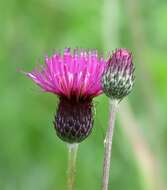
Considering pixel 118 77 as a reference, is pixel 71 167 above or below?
below

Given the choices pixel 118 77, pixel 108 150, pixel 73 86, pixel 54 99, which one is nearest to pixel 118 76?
pixel 118 77

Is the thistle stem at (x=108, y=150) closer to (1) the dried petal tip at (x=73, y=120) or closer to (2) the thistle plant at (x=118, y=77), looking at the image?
(2) the thistle plant at (x=118, y=77)

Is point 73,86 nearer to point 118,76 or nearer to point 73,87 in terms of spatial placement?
point 73,87

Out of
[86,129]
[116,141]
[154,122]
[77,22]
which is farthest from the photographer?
[77,22]

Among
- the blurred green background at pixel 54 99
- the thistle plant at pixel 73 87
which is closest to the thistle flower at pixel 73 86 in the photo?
the thistle plant at pixel 73 87

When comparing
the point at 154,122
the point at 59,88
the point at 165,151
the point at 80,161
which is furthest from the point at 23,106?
the point at 59,88

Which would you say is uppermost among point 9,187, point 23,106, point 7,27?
point 7,27

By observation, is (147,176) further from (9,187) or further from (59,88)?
(9,187)
